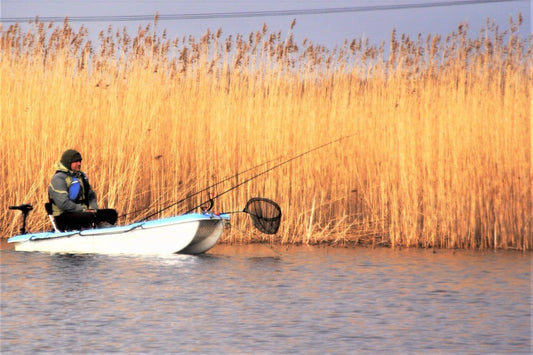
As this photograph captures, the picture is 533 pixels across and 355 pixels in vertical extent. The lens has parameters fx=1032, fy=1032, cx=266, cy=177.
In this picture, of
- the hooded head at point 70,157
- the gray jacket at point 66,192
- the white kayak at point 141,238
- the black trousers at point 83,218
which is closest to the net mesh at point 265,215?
the white kayak at point 141,238

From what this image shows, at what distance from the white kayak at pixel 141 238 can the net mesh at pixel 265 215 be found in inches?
13.5

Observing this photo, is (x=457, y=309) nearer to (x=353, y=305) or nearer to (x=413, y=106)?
(x=353, y=305)

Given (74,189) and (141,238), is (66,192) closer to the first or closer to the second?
(74,189)

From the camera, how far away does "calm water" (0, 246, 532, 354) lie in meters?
7.30

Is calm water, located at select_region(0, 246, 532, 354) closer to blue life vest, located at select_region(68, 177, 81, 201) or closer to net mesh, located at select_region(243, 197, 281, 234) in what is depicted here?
net mesh, located at select_region(243, 197, 281, 234)

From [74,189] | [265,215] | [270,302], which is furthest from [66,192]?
[270,302]

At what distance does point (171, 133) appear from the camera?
1435 cm

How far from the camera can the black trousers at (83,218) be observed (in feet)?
41.7

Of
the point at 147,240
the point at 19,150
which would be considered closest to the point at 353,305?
the point at 147,240

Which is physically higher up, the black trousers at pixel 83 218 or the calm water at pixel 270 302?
the black trousers at pixel 83 218

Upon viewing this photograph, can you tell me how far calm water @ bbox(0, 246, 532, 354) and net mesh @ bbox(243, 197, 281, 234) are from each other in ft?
1.21

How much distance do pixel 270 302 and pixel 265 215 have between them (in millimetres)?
3444

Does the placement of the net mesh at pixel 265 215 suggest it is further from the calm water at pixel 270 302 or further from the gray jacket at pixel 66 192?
the gray jacket at pixel 66 192

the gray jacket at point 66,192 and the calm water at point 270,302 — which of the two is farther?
the gray jacket at point 66,192
